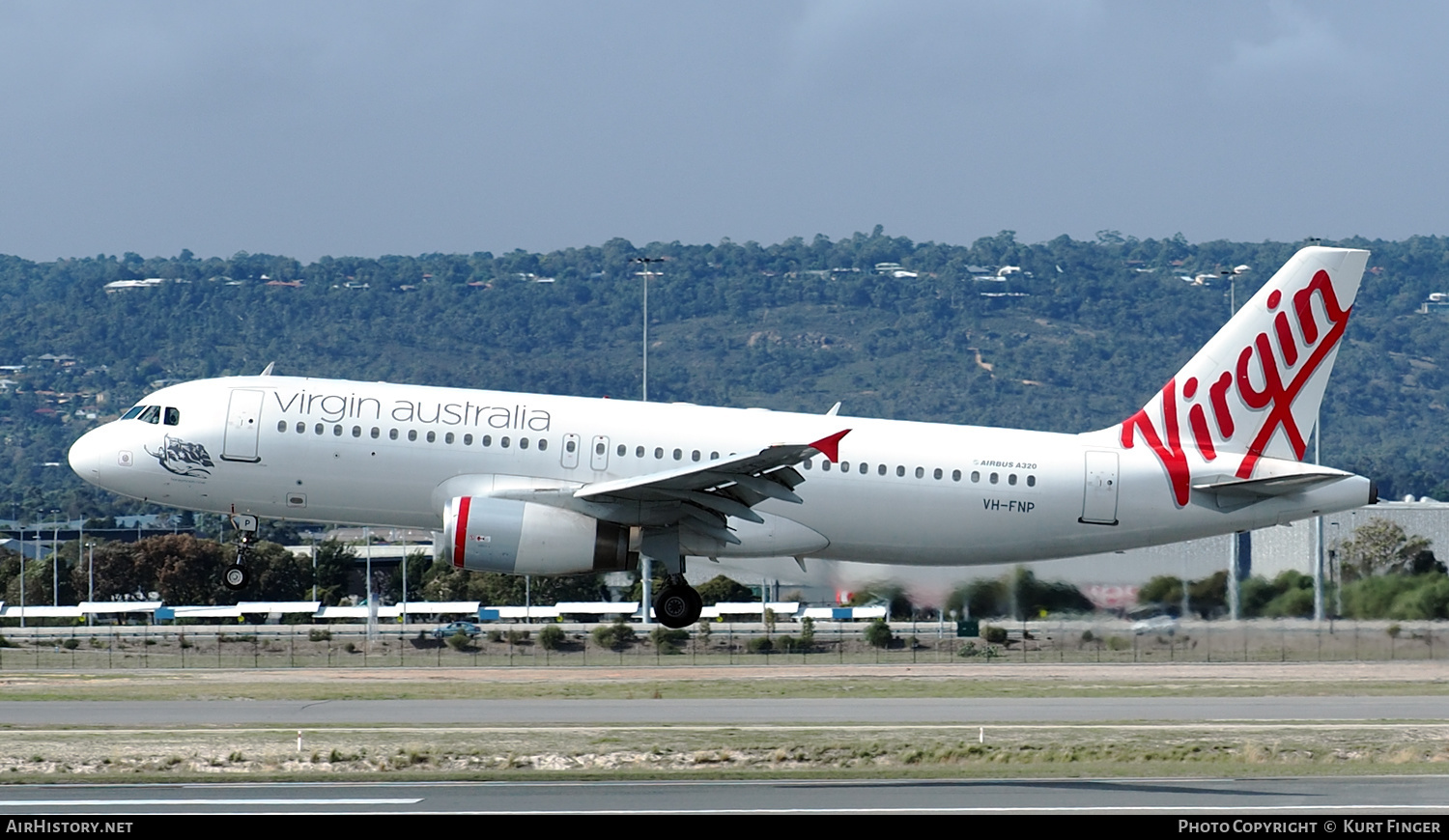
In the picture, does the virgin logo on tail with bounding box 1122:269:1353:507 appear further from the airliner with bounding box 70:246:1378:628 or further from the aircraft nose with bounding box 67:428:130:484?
the aircraft nose with bounding box 67:428:130:484

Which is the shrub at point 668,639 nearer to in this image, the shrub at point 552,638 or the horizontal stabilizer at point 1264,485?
the shrub at point 552,638

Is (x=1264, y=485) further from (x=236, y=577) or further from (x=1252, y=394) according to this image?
(x=236, y=577)

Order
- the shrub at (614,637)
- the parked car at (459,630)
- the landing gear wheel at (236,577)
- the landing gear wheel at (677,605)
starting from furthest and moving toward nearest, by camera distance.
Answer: the parked car at (459,630) → the shrub at (614,637) → the landing gear wheel at (236,577) → the landing gear wheel at (677,605)

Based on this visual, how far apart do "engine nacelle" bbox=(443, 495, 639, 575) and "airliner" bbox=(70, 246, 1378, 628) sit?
35mm

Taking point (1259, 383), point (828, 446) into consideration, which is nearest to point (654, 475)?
point (828, 446)

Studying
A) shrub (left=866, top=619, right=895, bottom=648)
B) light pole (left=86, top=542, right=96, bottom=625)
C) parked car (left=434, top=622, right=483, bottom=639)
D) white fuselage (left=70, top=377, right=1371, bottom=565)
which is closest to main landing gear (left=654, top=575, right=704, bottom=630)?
white fuselage (left=70, top=377, right=1371, bottom=565)

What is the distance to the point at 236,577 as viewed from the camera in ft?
128

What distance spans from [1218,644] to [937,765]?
10557mm

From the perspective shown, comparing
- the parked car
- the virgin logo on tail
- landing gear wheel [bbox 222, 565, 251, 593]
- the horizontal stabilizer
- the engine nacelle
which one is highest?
the virgin logo on tail

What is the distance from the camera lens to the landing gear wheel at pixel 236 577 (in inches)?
1528

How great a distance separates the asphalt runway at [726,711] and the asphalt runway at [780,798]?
38.6 ft

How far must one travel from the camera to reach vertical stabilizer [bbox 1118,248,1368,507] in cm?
3978

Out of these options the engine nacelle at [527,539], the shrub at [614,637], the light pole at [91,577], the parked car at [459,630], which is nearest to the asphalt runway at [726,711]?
the engine nacelle at [527,539]
